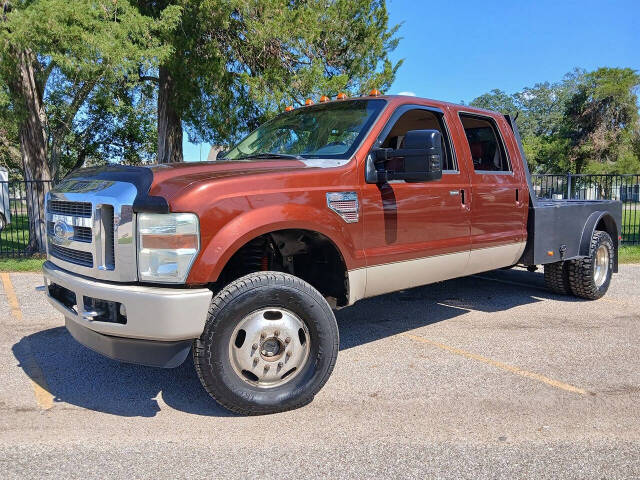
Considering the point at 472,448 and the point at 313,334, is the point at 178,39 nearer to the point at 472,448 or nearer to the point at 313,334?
the point at 313,334

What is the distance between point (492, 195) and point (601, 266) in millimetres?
2723

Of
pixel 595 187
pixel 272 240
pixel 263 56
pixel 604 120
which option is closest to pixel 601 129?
pixel 604 120

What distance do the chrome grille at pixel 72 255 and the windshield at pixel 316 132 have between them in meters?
1.62

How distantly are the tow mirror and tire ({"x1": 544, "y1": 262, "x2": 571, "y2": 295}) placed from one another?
3496 mm

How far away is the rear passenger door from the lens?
499 cm

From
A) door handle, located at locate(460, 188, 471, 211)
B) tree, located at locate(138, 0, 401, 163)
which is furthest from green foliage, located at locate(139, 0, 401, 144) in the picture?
door handle, located at locate(460, 188, 471, 211)

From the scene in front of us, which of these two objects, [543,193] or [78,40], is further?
[543,193]

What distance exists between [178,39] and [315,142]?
688 cm

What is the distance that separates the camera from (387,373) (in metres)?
4.26

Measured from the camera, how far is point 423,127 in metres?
5.00

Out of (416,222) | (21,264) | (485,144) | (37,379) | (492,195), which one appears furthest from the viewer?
(21,264)

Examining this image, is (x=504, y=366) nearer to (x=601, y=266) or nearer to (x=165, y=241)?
(x=165, y=241)

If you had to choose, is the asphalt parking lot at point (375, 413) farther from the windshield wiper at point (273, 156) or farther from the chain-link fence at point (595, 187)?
the chain-link fence at point (595, 187)

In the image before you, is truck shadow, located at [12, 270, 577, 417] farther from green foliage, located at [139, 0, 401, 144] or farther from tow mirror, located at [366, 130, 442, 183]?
green foliage, located at [139, 0, 401, 144]
